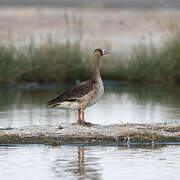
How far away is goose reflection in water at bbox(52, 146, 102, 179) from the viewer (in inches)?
355

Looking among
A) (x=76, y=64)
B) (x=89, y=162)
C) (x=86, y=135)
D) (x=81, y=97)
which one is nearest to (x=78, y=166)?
(x=89, y=162)

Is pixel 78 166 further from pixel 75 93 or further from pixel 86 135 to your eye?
pixel 75 93

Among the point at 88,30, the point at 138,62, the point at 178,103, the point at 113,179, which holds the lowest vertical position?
the point at 113,179

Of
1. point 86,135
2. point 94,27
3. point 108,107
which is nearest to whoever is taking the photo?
point 86,135

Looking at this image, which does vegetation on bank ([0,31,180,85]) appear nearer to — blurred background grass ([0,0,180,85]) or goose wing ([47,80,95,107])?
blurred background grass ([0,0,180,85])

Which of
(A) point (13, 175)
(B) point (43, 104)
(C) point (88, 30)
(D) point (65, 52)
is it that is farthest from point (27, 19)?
(A) point (13, 175)

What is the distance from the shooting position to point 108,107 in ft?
54.3

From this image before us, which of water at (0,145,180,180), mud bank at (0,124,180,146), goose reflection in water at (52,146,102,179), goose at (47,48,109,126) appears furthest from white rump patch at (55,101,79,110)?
goose reflection in water at (52,146,102,179)

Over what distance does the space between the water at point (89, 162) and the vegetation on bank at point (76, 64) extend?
10.3 m

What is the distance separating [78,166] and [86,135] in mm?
1847

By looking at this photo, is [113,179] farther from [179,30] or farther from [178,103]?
[179,30]

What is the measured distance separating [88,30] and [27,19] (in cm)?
596

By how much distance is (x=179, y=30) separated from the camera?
22.1 m

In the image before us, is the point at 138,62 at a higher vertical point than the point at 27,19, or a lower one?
lower
